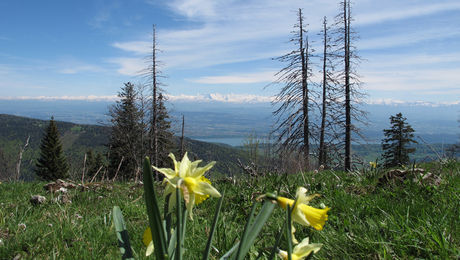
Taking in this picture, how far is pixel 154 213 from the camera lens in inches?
32.0

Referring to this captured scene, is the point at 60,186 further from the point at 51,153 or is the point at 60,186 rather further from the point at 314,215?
the point at 51,153

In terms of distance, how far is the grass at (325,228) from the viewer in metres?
1.57

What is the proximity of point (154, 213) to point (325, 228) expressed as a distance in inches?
62.3

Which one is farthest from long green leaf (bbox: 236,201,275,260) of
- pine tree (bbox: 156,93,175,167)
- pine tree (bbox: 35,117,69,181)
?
pine tree (bbox: 35,117,69,181)

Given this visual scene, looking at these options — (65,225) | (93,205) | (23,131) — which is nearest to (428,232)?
(65,225)

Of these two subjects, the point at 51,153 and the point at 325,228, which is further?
the point at 51,153

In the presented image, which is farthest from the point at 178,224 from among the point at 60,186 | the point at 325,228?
the point at 60,186

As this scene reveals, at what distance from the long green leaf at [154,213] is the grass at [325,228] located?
0.24 m

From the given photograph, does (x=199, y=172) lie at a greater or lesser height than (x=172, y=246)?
greater

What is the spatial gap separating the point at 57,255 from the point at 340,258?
1.66 m

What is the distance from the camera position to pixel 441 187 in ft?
8.81

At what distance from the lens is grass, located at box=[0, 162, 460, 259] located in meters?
1.57

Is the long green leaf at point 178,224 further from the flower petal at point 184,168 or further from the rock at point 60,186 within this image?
the rock at point 60,186

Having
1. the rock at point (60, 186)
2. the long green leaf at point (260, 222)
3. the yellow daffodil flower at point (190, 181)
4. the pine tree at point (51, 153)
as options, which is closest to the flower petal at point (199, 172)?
the yellow daffodil flower at point (190, 181)
